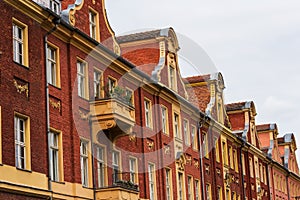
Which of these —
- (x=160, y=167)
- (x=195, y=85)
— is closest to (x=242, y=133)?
(x=195, y=85)

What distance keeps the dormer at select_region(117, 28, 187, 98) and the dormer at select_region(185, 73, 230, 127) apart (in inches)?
291

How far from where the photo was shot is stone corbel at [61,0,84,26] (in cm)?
2939

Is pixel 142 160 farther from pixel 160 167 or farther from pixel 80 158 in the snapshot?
pixel 80 158

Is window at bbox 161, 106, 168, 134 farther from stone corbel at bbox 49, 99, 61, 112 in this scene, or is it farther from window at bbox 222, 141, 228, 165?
stone corbel at bbox 49, 99, 61, 112

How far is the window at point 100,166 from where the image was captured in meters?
31.3

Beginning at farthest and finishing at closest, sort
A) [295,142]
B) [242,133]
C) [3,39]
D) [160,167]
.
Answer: [295,142], [242,133], [160,167], [3,39]

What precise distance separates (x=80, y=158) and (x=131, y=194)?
334 cm

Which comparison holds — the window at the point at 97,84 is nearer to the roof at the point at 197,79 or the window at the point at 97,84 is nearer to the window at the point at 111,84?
the window at the point at 111,84

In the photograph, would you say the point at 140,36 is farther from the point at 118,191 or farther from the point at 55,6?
the point at 118,191

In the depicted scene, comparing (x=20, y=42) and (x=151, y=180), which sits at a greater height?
(x=20, y=42)

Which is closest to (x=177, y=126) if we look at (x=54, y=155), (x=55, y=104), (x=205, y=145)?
(x=205, y=145)

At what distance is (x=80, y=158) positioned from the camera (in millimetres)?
29422

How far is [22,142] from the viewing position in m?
25.0

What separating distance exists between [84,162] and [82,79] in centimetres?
364
